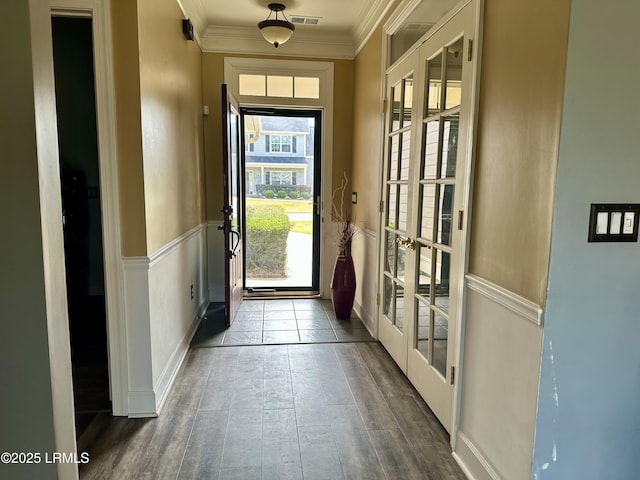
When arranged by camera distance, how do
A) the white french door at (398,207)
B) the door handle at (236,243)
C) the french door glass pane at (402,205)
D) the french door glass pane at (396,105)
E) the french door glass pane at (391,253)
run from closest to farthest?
the white french door at (398,207) → the french door glass pane at (402,205) → the french door glass pane at (396,105) → the french door glass pane at (391,253) → the door handle at (236,243)

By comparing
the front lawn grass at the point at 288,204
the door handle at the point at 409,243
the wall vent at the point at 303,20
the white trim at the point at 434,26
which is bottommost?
the door handle at the point at 409,243

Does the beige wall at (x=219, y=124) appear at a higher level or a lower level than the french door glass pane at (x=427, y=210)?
higher

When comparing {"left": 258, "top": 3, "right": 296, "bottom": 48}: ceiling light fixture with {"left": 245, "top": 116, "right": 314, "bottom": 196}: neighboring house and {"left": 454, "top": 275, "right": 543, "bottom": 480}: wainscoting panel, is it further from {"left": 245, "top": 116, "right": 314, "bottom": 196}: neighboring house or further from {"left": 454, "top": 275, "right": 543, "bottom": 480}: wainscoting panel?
{"left": 454, "top": 275, "right": 543, "bottom": 480}: wainscoting panel

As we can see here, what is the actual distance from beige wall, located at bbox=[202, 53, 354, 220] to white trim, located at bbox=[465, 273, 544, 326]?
115 inches

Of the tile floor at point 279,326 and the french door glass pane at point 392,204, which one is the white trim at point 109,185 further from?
the french door glass pane at point 392,204

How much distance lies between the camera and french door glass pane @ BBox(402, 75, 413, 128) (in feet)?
9.19

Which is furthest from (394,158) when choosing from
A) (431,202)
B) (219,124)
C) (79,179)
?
(79,179)

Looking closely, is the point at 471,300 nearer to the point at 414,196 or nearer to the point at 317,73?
the point at 414,196

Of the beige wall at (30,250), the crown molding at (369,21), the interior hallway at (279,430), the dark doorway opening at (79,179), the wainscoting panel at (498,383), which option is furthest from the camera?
the dark doorway opening at (79,179)

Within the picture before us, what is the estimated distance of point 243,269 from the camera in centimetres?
467

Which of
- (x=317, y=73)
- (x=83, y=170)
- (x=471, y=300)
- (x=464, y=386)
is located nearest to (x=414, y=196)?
(x=471, y=300)

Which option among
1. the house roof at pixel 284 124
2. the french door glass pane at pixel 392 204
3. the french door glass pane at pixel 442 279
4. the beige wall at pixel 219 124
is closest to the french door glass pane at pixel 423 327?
the french door glass pane at pixel 442 279

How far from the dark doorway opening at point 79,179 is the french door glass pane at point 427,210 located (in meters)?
2.53

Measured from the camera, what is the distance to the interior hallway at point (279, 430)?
1.94 m
